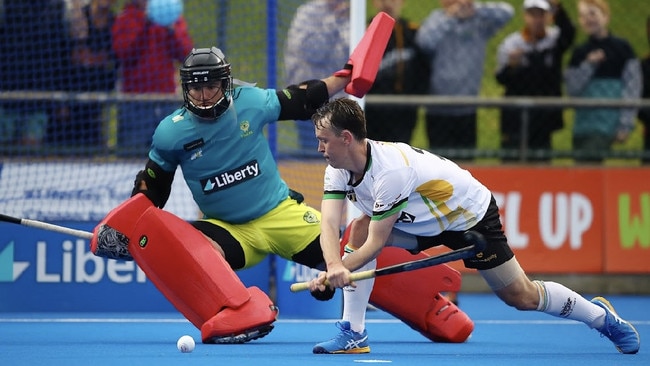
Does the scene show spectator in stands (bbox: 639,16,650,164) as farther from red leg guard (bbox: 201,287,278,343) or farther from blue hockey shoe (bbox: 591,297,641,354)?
red leg guard (bbox: 201,287,278,343)

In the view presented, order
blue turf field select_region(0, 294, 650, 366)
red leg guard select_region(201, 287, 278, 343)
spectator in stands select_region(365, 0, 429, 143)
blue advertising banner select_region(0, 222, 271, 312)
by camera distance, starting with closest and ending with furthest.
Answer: blue turf field select_region(0, 294, 650, 366), red leg guard select_region(201, 287, 278, 343), blue advertising banner select_region(0, 222, 271, 312), spectator in stands select_region(365, 0, 429, 143)

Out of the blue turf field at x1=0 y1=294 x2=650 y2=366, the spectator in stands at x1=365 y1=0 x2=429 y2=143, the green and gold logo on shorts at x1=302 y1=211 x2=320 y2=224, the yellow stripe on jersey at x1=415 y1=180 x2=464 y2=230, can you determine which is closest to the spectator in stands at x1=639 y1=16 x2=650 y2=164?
the spectator in stands at x1=365 y1=0 x2=429 y2=143

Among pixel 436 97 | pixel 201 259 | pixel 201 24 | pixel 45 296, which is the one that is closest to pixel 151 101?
pixel 201 24

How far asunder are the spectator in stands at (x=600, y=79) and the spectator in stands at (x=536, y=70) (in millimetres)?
181

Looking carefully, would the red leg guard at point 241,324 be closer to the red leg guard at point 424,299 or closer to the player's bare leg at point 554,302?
the red leg guard at point 424,299

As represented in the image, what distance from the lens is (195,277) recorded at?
6809mm

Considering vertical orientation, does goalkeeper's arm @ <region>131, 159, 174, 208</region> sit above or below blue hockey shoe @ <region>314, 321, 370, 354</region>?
above

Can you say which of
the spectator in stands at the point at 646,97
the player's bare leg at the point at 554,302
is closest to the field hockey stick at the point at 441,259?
the player's bare leg at the point at 554,302

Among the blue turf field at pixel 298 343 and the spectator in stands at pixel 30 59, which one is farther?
the spectator in stands at pixel 30 59

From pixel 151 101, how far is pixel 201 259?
3.13 metres

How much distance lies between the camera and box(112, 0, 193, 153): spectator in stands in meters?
9.74

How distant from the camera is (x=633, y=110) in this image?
11156mm

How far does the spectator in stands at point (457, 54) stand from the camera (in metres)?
10.6

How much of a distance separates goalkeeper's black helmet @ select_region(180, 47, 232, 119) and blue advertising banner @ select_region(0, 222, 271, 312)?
250 cm
